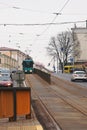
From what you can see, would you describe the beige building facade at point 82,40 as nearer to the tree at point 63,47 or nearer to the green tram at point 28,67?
the tree at point 63,47

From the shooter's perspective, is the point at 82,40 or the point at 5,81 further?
the point at 82,40

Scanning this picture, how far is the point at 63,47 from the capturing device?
154 meters

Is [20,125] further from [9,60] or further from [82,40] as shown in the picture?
[9,60]

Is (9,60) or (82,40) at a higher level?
(82,40)

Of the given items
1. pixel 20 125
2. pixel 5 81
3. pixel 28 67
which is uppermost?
pixel 28 67

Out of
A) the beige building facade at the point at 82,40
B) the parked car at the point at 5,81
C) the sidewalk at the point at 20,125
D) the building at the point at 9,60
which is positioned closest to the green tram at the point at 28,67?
the parked car at the point at 5,81

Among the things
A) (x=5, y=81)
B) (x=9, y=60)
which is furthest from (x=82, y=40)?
(x=5, y=81)

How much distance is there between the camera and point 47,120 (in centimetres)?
2105

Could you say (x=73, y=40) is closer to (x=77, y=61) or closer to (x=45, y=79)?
(x=77, y=61)

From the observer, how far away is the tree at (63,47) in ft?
493

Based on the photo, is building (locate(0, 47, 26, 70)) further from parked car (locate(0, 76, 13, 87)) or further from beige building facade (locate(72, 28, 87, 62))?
parked car (locate(0, 76, 13, 87))

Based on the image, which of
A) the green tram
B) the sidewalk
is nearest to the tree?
the green tram

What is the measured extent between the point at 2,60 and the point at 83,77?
94871 millimetres

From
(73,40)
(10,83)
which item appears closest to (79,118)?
(10,83)
